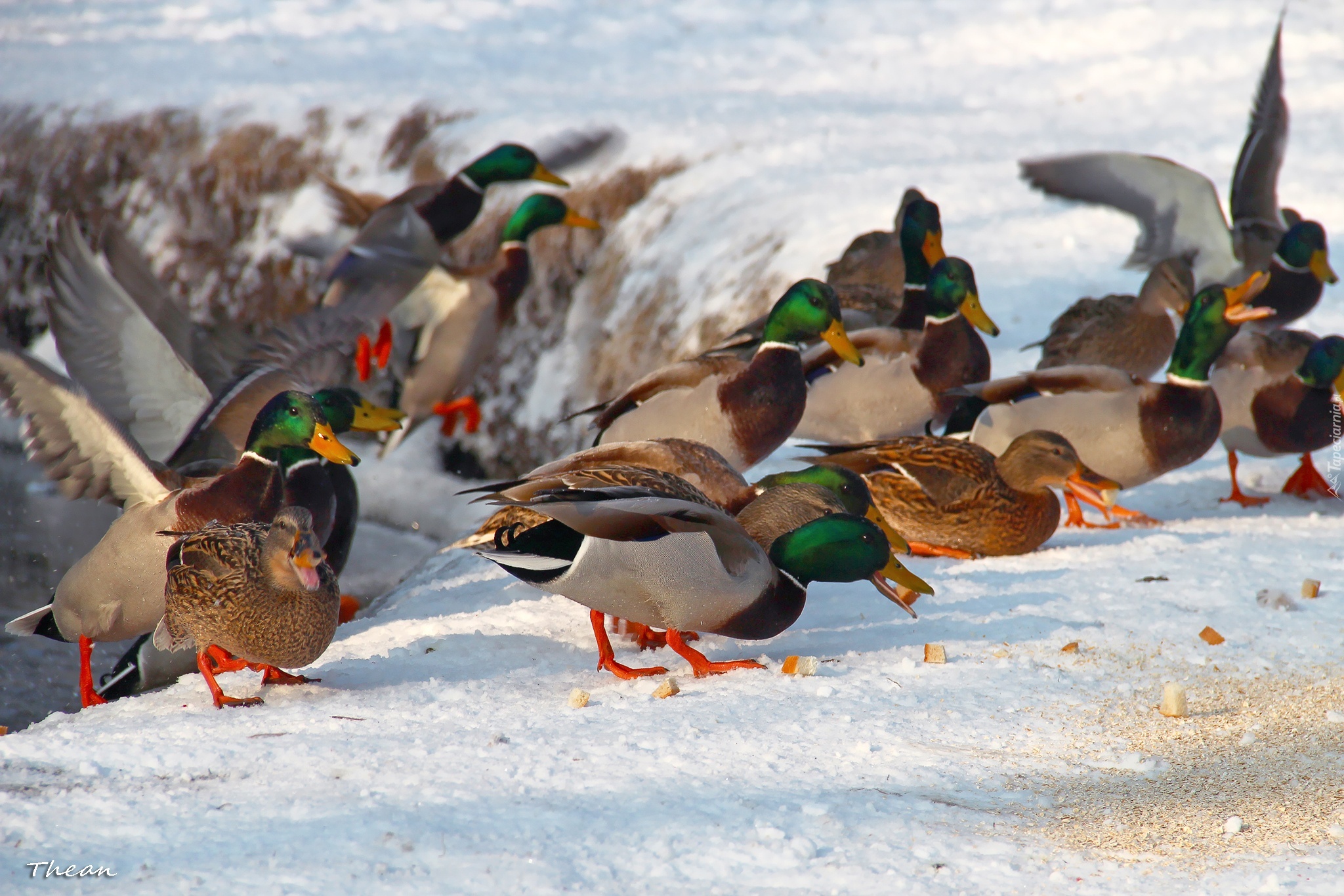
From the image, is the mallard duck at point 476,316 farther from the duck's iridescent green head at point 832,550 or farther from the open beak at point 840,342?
the duck's iridescent green head at point 832,550

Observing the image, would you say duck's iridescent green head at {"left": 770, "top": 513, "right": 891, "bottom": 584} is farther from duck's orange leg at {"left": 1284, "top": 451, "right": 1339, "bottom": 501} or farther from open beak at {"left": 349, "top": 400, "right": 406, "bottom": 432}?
duck's orange leg at {"left": 1284, "top": 451, "right": 1339, "bottom": 501}

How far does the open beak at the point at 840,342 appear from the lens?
5.11m

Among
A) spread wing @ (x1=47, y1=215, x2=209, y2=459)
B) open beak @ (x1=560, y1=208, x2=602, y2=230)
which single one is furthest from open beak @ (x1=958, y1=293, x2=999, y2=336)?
spread wing @ (x1=47, y1=215, x2=209, y2=459)

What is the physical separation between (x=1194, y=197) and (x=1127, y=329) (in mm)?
1512

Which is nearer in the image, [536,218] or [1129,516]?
[1129,516]

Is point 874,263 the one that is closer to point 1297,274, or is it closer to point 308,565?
point 1297,274

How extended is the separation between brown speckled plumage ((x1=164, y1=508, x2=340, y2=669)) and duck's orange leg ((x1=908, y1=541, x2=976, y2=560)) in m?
2.25

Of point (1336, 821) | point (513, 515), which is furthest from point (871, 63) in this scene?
point (1336, 821)

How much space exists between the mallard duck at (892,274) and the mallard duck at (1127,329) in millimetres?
601

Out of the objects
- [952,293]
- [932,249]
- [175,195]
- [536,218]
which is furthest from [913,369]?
[175,195]

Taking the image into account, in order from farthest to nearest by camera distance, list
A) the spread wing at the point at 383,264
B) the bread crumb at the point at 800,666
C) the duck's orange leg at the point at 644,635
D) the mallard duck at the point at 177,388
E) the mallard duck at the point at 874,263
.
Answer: the spread wing at the point at 383,264 → the mallard duck at the point at 874,263 → the mallard duck at the point at 177,388 → the duck's orange leg at the point at 644,635 → the bread crumb at the point at 800,666

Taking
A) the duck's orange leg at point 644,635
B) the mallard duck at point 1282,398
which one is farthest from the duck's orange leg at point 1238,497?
the duck's orange leg at point 644,635

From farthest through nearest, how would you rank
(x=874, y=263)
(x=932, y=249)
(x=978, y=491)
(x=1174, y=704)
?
(x=874, y=263) → (x=932, y=249) → (x=978, y=491) → (x=1174, y=704)

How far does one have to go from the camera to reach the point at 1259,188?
7.50m
